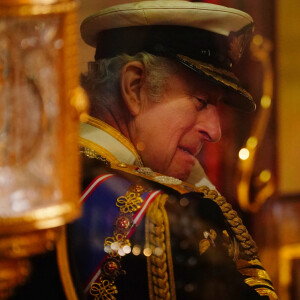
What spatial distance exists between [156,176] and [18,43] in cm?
65

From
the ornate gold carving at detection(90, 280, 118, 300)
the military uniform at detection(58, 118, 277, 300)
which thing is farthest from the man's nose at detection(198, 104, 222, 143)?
the ornate gold carving at detection(90, 280, 118, 300)

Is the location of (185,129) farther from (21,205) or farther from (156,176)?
(21,205)

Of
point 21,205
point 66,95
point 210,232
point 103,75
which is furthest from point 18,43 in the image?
point 210,232

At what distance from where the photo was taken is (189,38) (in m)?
1.53

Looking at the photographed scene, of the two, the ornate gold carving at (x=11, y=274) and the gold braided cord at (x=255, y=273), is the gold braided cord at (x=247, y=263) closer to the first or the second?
the gold braided cord at (x=255, y=273)

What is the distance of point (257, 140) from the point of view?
1761 millimetres

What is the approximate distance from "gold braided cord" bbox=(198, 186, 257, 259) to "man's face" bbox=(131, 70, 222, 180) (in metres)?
0.10

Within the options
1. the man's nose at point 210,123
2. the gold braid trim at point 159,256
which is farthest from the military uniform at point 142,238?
the man's nose at point 210,123

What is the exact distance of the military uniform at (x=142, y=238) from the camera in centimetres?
140

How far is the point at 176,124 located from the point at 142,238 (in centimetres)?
37

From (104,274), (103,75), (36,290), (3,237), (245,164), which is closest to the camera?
(3,237)

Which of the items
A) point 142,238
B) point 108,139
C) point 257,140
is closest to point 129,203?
point 142,238

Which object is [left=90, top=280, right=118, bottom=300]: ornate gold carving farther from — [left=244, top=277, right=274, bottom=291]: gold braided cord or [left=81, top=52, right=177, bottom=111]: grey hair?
[left=81, top=52, right=177, bottom=111]: grey hair

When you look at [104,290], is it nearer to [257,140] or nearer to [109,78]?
[109,78]
